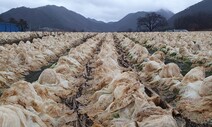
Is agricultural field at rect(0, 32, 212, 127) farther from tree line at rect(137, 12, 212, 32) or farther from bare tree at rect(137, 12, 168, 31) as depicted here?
bare tree at rect(137, 12, 168, 31)

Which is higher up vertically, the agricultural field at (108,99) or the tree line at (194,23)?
the agricultural field at (108,99)

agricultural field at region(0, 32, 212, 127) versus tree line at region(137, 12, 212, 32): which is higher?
agricultural field at region(0, 32, 212, 127)

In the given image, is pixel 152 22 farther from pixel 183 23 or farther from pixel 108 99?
pixel 108 99

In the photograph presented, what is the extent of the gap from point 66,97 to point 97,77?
1.57 metres

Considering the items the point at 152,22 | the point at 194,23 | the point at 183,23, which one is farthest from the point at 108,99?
the point at 152,22

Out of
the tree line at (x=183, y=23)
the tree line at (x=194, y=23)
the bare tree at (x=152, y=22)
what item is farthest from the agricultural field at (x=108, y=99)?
the bare tree at (x=152, y=22)

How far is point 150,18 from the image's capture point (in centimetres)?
7731

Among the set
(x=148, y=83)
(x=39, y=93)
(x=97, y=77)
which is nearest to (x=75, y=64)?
(x=97, y=77)

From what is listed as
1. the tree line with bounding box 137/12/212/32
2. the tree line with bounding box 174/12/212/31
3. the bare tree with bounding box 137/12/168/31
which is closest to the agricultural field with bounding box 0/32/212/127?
the tree line with bounding box 137/12/212/32

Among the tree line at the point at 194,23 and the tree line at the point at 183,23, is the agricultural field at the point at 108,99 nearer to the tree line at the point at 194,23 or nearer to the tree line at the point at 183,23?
the tree line at the point at 183,23

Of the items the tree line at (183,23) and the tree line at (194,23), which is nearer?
the tree line at (194,23)

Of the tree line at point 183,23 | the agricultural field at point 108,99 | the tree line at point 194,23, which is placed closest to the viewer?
the agricultural field at point 108,99

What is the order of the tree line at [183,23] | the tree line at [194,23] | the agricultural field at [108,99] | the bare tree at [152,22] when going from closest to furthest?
the agricultural field at [108,99]
the tree line at [194,23]
the tree line at [183,23]
the bare tree at [152,22]

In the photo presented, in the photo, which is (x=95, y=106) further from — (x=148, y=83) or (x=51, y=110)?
(x=148, y=83)
